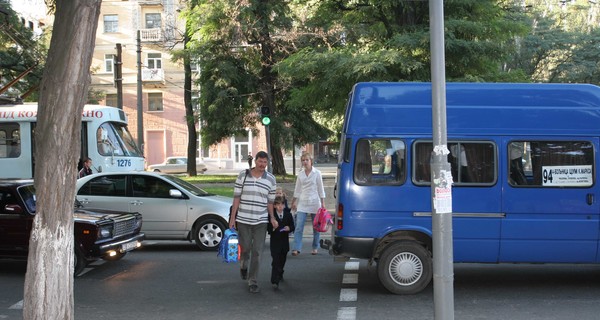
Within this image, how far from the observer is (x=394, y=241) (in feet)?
25.7

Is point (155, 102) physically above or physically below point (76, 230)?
above

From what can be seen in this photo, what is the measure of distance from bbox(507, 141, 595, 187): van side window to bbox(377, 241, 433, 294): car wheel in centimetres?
146

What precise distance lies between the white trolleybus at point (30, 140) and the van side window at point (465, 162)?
469 inches

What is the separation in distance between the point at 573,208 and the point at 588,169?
0.53 metres

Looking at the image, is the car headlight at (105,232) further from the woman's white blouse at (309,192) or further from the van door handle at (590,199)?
the van door handle at (590,199)

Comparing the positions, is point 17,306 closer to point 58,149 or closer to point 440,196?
point 58,149

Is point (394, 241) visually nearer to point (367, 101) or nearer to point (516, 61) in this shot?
point (367, 101)

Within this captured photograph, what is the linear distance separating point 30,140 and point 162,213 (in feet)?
26.3

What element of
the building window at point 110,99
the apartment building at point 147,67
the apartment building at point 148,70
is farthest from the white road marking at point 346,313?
the building window at point 110,99

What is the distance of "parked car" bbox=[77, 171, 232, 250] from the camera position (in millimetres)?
11516

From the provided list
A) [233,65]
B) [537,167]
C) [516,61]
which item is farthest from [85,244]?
[516,61]

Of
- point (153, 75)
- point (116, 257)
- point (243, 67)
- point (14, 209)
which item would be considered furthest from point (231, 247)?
point (153, 75)

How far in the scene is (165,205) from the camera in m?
11.6

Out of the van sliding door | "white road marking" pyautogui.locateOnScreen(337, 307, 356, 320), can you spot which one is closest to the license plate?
"white road marking" pyautogui.locateOnScreen(337, 307, 356, 320)
